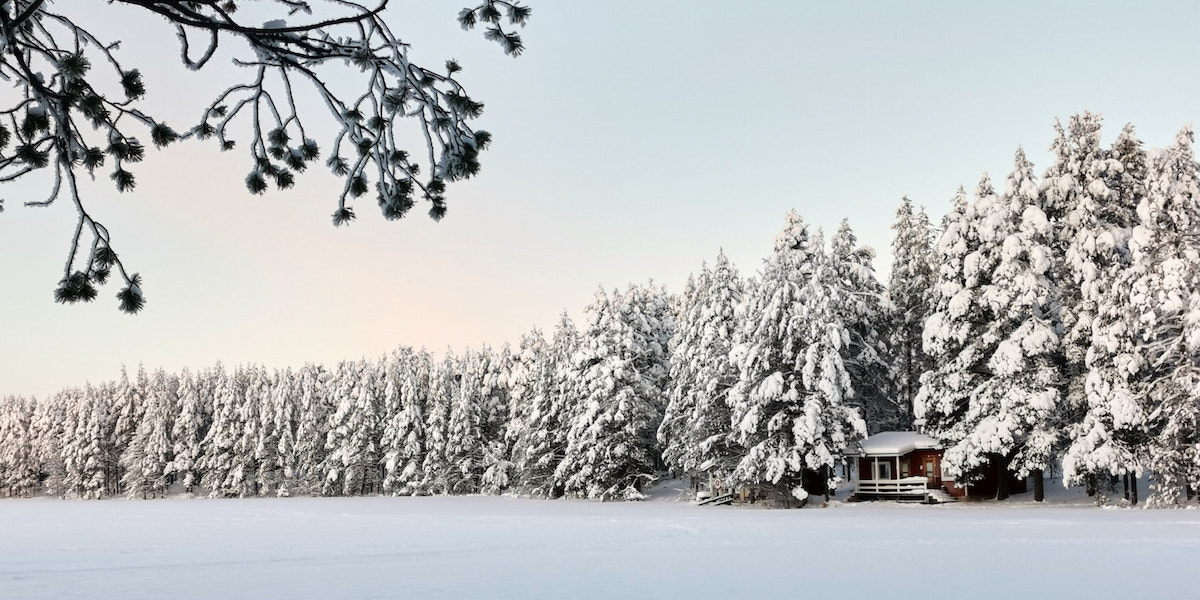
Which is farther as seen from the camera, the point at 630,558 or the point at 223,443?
the point at 223,443

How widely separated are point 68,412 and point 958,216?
82.7m

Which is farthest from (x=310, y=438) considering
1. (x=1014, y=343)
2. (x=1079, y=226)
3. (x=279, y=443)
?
(x=1079, y=226)

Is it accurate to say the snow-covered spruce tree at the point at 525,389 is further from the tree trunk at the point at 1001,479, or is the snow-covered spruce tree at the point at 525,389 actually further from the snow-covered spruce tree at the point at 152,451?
the snow-covered spruce tree at the point at 152,451

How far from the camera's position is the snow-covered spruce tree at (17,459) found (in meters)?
89.4

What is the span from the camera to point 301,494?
73750mm

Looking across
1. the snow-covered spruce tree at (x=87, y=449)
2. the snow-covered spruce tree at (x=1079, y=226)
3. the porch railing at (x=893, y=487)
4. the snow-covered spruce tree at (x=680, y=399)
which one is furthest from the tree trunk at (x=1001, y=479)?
the snow-covered spruce tree at (x=87, y=449)

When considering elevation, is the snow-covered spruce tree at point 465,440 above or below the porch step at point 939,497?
above

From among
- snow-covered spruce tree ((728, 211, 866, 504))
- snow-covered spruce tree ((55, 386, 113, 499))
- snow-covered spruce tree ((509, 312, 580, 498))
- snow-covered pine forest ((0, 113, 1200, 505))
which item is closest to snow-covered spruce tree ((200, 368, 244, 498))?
snow-covered spruce tree ((55, 386, 113, 499))

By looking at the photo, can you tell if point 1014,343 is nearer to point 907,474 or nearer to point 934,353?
point 934,353

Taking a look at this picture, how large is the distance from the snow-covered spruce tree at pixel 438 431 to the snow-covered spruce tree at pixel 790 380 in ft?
101

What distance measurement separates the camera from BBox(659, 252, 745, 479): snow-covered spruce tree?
40.1 meters

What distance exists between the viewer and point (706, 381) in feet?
135

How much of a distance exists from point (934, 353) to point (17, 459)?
8824cm

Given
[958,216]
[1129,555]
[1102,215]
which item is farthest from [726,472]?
[1129,555]
